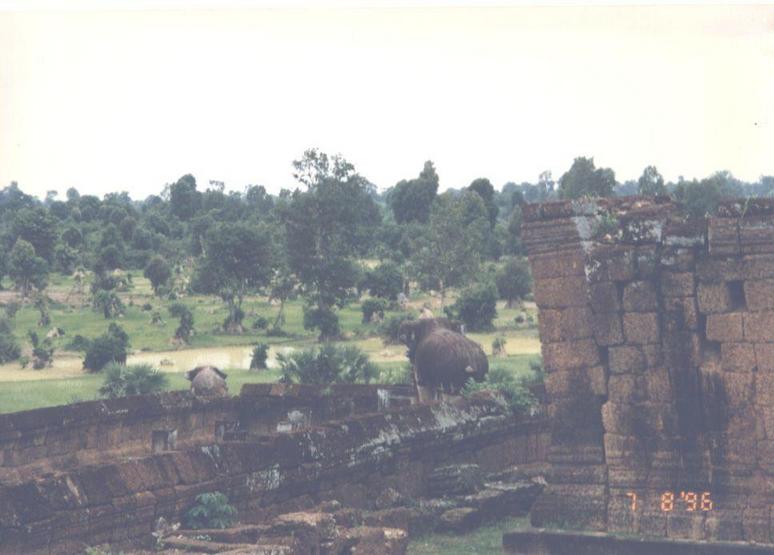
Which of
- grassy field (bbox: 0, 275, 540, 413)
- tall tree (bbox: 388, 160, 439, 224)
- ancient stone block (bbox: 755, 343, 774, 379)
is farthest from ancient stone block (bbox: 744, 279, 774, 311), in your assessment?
tall tree (bbox: 388, 160, 439, 224)

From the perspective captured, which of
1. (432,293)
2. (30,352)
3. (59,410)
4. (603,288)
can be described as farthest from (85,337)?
(603,288)

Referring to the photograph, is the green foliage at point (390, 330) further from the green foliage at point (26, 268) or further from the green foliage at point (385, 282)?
the green foliage at point (26, 268)

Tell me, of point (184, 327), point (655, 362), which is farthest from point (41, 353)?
point (655, 362)

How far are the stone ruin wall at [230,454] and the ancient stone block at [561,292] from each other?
2.30m

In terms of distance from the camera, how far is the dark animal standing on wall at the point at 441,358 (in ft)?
60.3

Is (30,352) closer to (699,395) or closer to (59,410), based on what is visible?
(59,410)

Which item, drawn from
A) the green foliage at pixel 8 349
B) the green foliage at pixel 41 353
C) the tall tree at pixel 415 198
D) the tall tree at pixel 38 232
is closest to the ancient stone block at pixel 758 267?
the green foliage at pixel 41 353

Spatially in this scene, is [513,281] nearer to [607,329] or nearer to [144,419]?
[144,419]

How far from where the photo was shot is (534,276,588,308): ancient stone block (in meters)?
13.6

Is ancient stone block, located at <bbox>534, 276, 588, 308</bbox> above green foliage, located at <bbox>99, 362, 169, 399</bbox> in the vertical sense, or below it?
above

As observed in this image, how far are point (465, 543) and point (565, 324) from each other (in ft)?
8.05

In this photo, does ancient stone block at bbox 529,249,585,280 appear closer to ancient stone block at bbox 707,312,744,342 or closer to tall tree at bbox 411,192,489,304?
ancient stone block at bbox 707,312,744,342

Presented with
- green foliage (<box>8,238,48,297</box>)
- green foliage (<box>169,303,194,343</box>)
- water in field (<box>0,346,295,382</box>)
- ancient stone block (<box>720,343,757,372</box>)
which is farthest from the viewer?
green foliage (<box>8,238,48,297</box>)

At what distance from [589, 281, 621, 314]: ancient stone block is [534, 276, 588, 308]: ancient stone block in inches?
3.6
